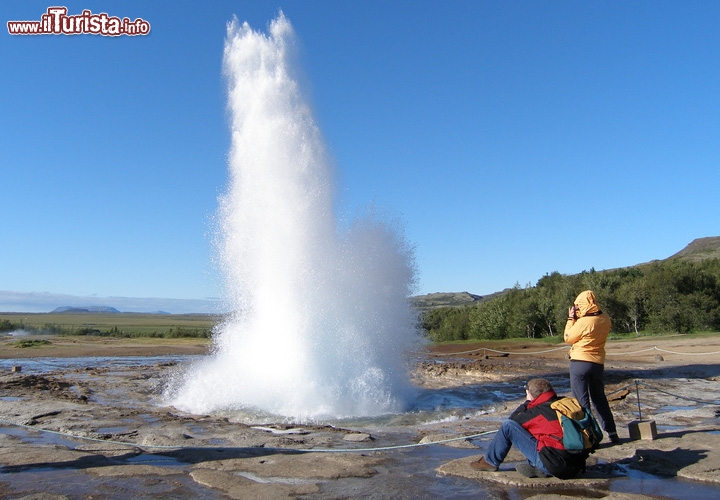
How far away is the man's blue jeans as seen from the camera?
5848mm

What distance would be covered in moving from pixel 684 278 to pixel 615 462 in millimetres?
41724

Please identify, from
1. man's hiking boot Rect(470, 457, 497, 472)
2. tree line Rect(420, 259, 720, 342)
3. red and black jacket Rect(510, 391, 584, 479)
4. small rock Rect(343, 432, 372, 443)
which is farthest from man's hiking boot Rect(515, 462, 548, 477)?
tree line Rect(420, 259, 720, 342)

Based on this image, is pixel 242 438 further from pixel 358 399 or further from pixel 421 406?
pixel 421 406

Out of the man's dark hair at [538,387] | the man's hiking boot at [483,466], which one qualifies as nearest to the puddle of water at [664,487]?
the man's dark hair at [538,387]

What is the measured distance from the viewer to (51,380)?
19109 millimetres

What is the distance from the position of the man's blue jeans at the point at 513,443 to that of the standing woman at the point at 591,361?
161cm

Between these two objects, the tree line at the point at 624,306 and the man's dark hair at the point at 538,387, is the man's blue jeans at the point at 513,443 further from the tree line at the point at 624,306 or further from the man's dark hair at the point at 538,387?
the tree line at the point at 624,306

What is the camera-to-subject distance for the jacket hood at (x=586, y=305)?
23.6 feet

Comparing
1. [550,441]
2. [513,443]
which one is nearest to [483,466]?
[513,443]

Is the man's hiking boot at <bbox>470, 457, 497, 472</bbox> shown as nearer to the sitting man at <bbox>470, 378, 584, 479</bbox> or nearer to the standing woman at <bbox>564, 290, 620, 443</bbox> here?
the sitting man at <bbox>470, 378, 584, 479</bbox>

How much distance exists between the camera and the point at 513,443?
602cm

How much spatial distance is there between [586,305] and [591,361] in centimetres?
70

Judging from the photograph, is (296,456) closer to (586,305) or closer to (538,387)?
(538,387)

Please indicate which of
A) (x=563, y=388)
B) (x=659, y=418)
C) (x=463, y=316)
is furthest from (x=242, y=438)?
(x=463, y=316)
